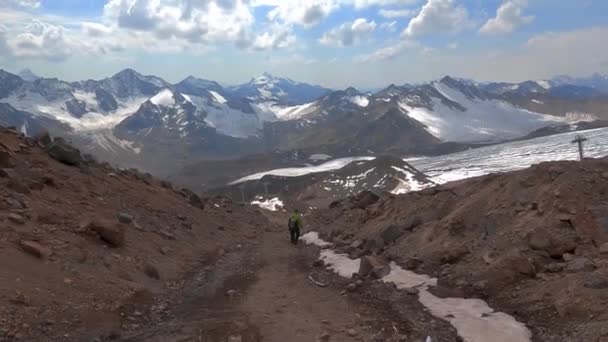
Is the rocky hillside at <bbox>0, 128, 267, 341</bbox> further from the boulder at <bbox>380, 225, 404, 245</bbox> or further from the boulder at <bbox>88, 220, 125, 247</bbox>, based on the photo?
the boulder at <bbox>380, 225, 404, 245</bbox>

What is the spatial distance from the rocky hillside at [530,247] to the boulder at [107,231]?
8694 millimetres

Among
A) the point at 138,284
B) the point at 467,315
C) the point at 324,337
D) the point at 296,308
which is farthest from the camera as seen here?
the point at 138,284

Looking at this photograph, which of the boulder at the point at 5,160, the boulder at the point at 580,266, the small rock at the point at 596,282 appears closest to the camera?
the small rock at the point at 596,282

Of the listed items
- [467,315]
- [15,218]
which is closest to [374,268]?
[467,315]

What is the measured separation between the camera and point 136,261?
17641mm

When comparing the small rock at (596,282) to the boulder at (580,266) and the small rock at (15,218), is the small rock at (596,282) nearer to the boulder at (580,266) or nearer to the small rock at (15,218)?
the boulder at (580,266)

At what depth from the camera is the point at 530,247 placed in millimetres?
14891

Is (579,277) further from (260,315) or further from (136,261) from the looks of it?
(136,261)

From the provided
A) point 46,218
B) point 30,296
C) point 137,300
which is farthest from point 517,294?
point 46,218

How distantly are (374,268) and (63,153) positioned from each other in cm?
1619

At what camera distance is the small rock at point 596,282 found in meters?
11.6

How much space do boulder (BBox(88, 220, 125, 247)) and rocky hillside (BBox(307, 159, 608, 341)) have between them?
8694 millimetres

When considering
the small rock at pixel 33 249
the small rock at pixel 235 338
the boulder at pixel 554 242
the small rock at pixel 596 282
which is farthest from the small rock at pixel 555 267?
the small rock at pixel 33 249

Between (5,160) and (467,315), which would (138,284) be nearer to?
(467,315)
